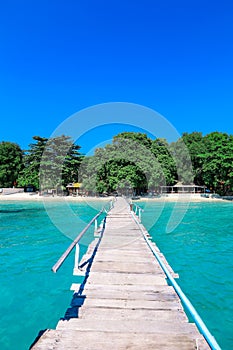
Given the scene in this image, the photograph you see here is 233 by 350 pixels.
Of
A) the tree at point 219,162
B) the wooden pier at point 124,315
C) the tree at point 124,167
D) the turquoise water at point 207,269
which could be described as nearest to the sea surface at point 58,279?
the turquoise water at point 207,269

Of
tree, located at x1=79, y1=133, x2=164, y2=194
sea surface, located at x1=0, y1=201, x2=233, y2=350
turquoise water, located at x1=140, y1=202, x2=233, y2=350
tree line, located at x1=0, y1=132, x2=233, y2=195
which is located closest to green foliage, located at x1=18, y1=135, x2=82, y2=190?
tree line, located at x1=0, y1=132, x2=233, y2=195

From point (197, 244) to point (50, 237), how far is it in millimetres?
7444

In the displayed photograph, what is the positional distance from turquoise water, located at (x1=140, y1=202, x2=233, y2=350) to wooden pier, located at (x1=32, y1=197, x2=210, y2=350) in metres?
1.36

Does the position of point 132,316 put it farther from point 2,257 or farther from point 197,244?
point 197,244

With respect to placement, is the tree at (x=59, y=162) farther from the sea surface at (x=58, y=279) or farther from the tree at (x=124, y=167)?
the sea surface at (x=58, y=279)

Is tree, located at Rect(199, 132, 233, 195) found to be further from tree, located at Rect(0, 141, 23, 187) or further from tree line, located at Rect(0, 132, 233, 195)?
tree, located at Rect(0, 141, 23, 187)

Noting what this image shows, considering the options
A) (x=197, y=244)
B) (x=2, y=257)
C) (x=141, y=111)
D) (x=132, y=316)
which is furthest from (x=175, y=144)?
(x=132, y=316)

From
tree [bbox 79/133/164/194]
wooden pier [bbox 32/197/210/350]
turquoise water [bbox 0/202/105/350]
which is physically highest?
tree [bbox 79/133/164/194]

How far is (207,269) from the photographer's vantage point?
312 inches

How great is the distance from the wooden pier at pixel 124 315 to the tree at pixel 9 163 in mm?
49418

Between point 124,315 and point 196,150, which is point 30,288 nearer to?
point 124,315

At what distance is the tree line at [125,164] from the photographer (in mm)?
40062

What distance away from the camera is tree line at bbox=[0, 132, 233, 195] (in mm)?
40062

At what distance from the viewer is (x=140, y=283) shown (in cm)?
467
